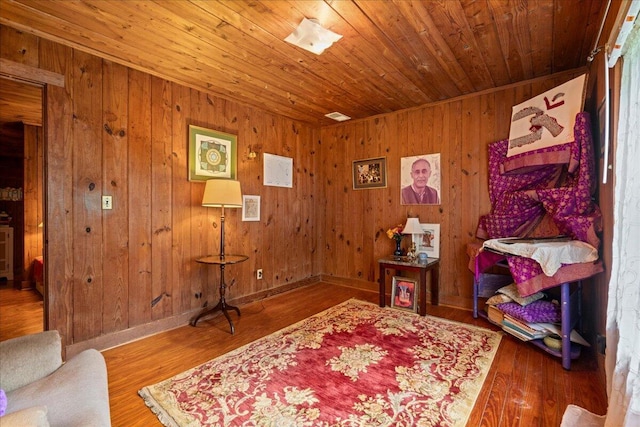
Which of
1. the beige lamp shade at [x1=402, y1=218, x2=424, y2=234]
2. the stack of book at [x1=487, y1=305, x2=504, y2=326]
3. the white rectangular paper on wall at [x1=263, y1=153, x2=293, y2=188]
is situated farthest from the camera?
the white rectangular paper on wall at [x1=263, y1=153, x2=293, y2=188]

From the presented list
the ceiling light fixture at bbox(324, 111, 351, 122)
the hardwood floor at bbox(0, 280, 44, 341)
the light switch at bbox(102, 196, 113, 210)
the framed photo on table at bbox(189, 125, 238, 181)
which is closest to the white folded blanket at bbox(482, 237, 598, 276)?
the ceiling light fixture at bbox(324, 111, 351, 122)

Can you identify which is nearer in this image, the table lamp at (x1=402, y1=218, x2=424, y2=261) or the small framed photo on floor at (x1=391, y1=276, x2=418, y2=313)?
the small framed photo on floor at (x1=391, y1=276, x2=418, y2=313)

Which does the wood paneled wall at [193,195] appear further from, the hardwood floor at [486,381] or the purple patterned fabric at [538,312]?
the purple patterned fabric at [538,312]

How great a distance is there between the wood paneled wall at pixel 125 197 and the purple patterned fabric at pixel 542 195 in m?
2.69

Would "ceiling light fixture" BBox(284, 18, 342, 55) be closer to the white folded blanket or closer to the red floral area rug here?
the white folded blanket

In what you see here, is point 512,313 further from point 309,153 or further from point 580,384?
point 309,153

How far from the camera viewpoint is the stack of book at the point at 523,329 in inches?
84.2

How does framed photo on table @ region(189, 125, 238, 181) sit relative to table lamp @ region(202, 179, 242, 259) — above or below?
above

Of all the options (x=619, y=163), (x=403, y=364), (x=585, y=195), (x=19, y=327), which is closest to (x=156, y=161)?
(x=19, y=327)

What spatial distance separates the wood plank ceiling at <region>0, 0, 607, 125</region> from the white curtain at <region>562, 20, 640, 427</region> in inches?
32.1

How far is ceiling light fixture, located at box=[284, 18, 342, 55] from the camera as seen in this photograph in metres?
1.95

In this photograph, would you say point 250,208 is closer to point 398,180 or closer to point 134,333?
point 134,333

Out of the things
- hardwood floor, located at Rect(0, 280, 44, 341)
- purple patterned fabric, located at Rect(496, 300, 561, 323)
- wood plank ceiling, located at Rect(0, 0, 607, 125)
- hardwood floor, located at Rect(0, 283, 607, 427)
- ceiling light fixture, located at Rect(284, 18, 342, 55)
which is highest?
wood plank ceiling, located at Rect(0, 0, 607, 125)

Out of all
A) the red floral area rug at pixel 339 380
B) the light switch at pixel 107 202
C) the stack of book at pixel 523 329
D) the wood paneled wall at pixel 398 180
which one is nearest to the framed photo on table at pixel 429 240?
the wood paneled wall at pixel 398 180
